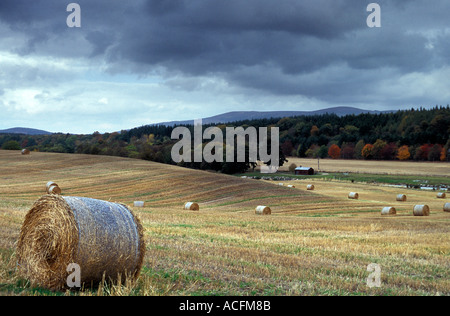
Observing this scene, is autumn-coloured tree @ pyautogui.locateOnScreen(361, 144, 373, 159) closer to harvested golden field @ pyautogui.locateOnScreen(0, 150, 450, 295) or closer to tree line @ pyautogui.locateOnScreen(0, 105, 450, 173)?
tree line @ pyautogui.locateOnScreen(0, 105, 450, 173)

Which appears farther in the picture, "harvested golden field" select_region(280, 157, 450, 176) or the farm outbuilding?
the farm outbuilding

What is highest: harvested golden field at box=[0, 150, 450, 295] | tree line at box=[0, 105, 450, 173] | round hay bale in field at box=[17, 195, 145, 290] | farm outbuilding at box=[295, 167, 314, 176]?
tree line at box=[0, 105, 450, 173]

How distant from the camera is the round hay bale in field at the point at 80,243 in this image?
787 cm

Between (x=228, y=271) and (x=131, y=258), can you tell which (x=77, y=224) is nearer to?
(x=131, y=258)

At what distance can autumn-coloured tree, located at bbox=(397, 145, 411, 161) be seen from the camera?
109312 mm

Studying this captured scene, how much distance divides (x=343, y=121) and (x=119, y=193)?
434 ft

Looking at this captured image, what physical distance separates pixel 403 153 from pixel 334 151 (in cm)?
2055

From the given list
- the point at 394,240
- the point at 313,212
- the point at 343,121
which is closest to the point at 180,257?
the point at 394,240

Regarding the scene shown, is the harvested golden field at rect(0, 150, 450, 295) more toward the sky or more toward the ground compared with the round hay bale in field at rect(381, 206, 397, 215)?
more toward the sky

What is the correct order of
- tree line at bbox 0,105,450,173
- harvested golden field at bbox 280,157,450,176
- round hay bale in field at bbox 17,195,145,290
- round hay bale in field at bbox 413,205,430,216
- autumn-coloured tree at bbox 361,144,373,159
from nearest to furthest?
round hay bale in field at bbox 17,195,145,290 < round hay bale in field at bbox 413,205,430,216 < harvested golden field at bbox 280,157,450,176 < tree line at bbox 0,105,450,173 < autumn-coloured tree at bbox 361,144,373,159

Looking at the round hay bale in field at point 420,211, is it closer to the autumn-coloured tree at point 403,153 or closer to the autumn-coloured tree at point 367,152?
the autumn-coloured tree at point 403,153

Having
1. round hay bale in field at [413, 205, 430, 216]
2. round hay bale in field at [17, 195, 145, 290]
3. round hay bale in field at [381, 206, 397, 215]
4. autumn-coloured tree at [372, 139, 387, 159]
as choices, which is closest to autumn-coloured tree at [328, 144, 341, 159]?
autumn-coloured tree at [372, 139, 387, 159]

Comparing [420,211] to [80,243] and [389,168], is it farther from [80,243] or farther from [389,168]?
[389,168]

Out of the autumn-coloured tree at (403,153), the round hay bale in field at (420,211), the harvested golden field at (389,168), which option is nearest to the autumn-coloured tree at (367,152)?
the autumn-coloured tree at (403,153)
